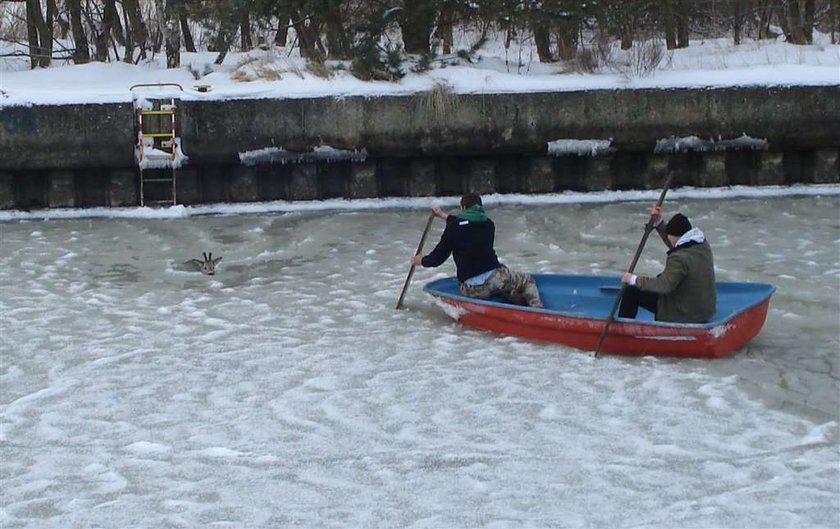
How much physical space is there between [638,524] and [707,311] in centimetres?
305

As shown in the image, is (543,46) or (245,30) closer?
(543,46)

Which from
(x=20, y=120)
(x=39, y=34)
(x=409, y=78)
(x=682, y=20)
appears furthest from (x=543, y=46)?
(x=39, y=34)

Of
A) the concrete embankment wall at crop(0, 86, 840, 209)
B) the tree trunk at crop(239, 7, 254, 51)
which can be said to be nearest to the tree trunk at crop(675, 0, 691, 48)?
the concrete embankment wall at crop(0, 86, 840, 209)

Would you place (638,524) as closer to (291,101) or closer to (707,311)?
(707,311)

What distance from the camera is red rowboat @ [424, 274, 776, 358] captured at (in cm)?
862

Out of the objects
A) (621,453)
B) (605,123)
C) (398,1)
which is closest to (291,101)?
(398,1)

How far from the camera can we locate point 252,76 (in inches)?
697

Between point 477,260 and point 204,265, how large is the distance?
379 cm

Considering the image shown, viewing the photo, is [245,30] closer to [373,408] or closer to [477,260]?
[477,260]

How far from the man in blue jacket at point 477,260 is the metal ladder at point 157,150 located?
7519mm

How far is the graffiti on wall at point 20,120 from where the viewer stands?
643 inches

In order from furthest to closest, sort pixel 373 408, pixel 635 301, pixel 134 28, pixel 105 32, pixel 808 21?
pixel 105 32 < pixel 134 28 < pixel 808 21 < pixel 635 301 < pixel 373 408

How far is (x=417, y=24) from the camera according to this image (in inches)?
736

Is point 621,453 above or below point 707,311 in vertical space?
below
